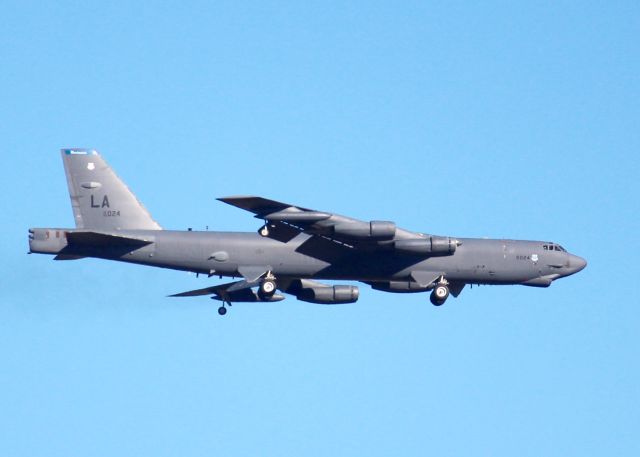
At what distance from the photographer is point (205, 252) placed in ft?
165

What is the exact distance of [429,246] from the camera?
50312mm

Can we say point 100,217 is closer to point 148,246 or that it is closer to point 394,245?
point 148,246

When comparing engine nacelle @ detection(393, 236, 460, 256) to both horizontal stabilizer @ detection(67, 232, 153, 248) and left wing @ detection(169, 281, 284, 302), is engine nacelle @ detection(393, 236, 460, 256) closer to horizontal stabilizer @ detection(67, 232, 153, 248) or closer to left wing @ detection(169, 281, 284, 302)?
left wing @ detection(169, 281, 284, 302)

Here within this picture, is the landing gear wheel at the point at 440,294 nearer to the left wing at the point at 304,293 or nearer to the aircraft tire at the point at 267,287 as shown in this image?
the left wing at the point at 304,293

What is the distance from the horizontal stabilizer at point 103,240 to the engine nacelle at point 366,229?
7110mm

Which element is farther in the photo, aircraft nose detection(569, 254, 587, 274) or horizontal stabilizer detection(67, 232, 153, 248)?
aircraft nose detection(569, 254, 587, 274)

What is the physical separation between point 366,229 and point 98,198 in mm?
10333

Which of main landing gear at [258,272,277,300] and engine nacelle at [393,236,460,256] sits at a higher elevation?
engine nacelle at [393,236,460,256]

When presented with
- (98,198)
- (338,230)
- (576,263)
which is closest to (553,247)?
(576,263)

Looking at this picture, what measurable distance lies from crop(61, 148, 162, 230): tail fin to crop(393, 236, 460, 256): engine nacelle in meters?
9.23

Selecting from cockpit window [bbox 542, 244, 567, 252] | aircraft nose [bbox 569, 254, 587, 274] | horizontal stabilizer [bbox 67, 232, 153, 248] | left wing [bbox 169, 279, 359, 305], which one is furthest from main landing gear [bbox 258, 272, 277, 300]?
aircraft nose [bbox 569, 254, 587, 274]

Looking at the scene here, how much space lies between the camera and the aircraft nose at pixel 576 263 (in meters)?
53.3

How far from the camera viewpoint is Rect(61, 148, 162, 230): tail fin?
51.0m

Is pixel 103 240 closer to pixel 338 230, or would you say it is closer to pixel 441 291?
pixel 338 230
